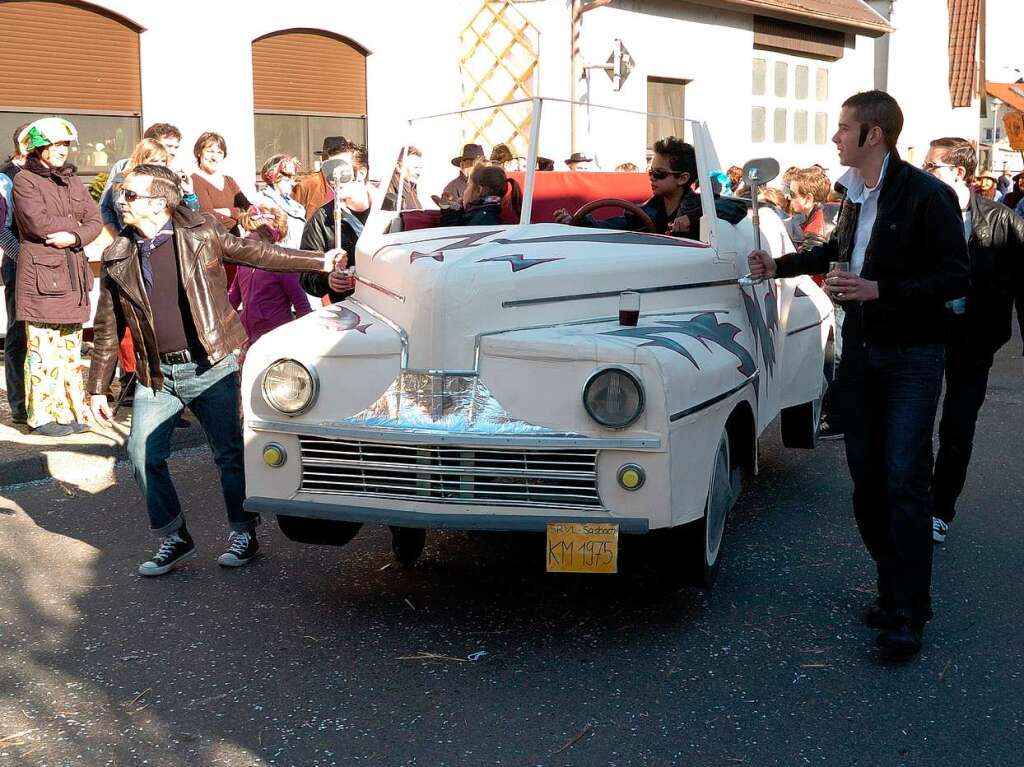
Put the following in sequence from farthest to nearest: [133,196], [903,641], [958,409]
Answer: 1. [958,409]
2. [133,196]
3. [903,641]

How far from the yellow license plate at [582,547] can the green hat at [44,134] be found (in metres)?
Answer: 5.04

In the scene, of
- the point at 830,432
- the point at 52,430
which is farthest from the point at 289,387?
the point at 830,432

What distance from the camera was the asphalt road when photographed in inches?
147

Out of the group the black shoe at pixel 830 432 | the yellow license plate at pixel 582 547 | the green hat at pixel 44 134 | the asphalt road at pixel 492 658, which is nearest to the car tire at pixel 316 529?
the asphalt road at pixel 492 658

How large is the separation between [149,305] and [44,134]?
10.4ft

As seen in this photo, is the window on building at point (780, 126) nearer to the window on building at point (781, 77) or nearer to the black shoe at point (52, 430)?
the window on building at point (781, 77)

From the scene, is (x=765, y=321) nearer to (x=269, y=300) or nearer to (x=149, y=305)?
(x=149, y=305)

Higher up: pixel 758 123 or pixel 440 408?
pixel 758 123

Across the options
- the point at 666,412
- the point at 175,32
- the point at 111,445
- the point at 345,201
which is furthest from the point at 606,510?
the point at 175,32

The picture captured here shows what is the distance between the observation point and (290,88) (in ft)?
47.8

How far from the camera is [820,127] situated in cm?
2519

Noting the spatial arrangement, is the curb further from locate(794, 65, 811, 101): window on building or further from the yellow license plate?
locate(794, 65, 811, 101): window on building

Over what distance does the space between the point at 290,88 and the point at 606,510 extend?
11.2 metres

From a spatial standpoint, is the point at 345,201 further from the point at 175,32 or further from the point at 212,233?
the point at 175,32
